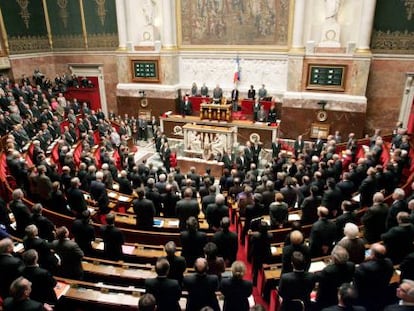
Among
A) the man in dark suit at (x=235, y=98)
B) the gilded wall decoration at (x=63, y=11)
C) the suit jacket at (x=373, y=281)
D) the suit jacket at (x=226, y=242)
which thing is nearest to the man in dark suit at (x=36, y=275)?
the suit jacket at (x=226, y=242)

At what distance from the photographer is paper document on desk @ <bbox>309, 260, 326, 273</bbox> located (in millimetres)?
4406

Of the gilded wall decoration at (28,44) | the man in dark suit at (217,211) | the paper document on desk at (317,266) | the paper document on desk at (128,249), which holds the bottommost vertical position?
the paper document on desk at (128,249)

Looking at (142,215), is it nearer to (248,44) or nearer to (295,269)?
(295,269)

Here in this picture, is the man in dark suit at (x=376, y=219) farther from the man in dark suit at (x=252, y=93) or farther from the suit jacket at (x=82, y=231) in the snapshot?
the man in dark suit at (x=252, y=93)

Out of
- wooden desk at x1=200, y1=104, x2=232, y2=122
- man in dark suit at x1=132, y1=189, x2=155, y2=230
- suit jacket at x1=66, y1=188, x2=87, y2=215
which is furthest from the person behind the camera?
wooden desk at x1=200, y1=104, x2=232, y2=122

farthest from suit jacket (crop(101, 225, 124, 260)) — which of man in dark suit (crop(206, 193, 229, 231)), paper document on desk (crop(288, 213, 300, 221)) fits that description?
paper document on desk (crop(288, 213, 300, 221))

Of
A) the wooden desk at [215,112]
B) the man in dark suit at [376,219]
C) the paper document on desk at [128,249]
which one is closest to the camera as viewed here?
the paper document on desk at [128,249]

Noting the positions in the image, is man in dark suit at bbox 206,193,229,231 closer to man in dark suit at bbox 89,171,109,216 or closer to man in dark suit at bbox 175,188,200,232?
man in dark suit at bbox 175,188,200,232

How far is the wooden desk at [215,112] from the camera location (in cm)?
A: 1457

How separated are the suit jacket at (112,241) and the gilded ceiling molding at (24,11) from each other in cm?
1706

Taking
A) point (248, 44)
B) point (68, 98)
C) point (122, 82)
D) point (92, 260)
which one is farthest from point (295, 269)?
point (68, 98)

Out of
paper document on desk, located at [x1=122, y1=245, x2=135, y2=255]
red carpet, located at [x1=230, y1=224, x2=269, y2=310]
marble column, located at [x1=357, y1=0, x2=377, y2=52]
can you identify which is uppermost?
marble column, located at [x1=357, y1=0, x2=377, y2=52]

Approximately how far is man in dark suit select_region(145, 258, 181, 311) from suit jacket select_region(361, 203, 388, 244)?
3384 millimetres

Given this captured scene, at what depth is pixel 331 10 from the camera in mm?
13391
